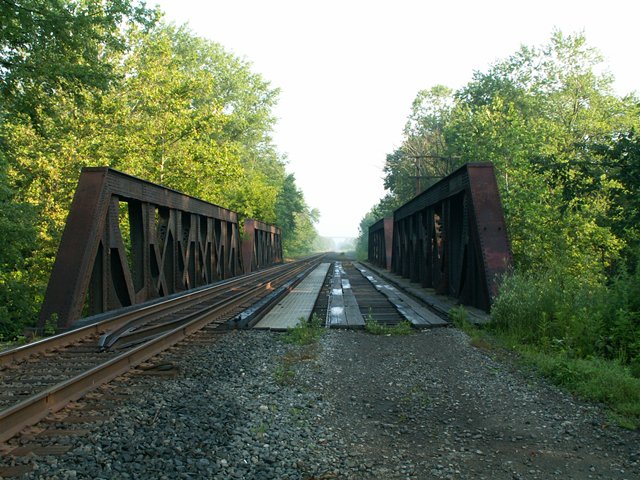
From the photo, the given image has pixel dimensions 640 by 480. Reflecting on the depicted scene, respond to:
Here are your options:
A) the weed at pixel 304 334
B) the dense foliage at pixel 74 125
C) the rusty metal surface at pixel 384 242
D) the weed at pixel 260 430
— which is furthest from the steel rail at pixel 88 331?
the rusty metal surface at pixel 384 242

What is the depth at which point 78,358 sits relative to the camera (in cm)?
627

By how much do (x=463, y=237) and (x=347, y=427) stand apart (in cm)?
743

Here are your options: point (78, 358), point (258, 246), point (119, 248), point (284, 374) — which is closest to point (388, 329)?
point (284, 374)

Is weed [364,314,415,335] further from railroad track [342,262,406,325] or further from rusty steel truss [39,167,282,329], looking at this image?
rusty steel truss [39,167,282,329]

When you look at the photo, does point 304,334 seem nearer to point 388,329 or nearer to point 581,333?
point 388,329

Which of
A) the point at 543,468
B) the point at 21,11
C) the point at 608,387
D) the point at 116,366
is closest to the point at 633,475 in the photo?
the point at 543,468

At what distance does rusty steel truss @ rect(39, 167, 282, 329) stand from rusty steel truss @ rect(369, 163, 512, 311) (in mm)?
7155

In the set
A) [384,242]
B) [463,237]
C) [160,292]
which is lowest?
[160,292]

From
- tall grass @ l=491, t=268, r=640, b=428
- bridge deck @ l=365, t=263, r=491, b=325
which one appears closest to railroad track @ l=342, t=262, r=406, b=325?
bridge deck @ l=365, t=263, r=491, b=325

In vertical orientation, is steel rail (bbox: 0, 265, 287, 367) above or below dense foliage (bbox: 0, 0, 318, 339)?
below

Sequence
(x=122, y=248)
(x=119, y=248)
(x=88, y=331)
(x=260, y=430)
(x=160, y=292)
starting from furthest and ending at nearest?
(x=160, y=292), (x=122, y=248), (x=119, y=248), (x=88, y=331), (x=260, y=430)

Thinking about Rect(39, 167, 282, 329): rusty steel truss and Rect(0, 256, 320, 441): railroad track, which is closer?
Rect(0, 256, 320, 441): railroad track

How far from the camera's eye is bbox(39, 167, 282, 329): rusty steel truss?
28.3 ft

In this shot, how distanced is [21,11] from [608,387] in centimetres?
1367
